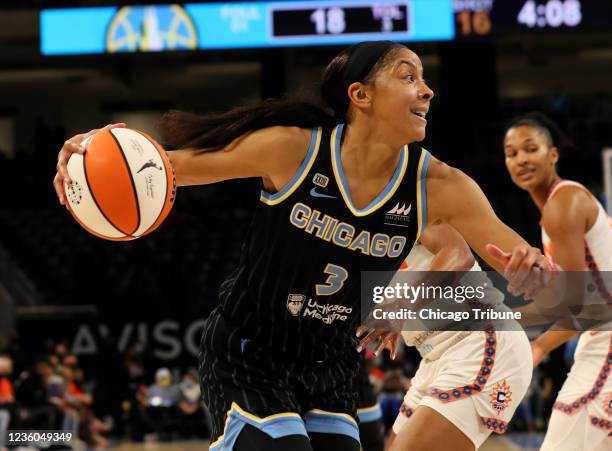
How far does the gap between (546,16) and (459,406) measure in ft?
22.7

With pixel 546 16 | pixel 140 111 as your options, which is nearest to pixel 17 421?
pixel 546 16

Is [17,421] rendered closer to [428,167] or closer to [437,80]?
[428,167]

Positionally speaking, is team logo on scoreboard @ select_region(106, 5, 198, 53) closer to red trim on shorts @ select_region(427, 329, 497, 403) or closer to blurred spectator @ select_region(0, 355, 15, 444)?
blurred spectator @ select_region(0, 355, 15, 444)

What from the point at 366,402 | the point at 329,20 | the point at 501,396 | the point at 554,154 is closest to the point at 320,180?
the point at 501,396

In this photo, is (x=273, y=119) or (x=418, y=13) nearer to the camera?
(x=273, y=119)

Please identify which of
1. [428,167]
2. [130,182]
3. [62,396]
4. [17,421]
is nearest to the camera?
[130,182]

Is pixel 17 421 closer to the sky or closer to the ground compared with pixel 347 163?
closer to the ground

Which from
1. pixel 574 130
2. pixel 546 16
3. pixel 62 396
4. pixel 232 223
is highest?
pixel 546 16

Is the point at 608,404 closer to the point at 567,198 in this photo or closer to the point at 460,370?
the point at 460,370

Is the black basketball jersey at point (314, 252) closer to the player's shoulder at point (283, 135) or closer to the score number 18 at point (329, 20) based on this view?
the player's shoulder at point (283, 135)

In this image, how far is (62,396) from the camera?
10.8 meters

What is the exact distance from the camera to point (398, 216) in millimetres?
3184

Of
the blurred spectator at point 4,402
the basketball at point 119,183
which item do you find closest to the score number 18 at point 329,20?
the blurred spectator at point 4,402

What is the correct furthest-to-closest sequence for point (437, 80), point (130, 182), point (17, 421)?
point (437, 80) < point (17, 421) < point (130, 182)
